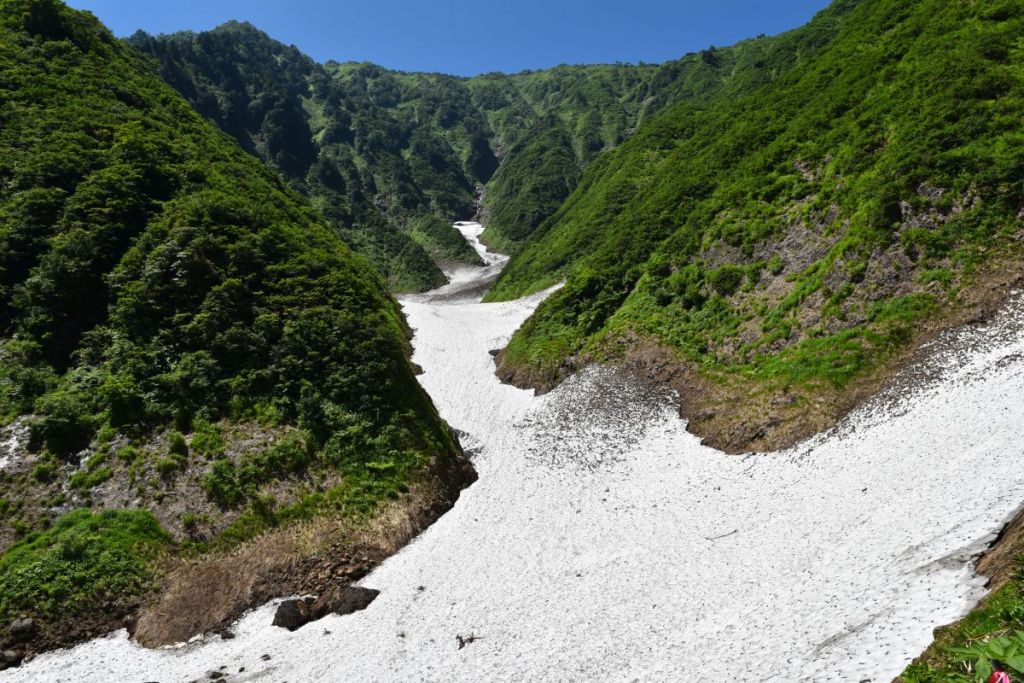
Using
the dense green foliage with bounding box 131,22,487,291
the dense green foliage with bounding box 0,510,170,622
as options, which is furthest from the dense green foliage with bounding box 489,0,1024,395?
the dense green foliage with bounding box 131,22,487,291

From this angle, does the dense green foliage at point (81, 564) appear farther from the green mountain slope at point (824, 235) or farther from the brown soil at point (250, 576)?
the green mountain slope at point (824, 235)

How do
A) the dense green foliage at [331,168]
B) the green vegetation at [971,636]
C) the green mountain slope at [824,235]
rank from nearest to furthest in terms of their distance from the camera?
the green vegetation at [971,636] < the green mountain slope at [824,235] < the dense green foliage at [331,168]

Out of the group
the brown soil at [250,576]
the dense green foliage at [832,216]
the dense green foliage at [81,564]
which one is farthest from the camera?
the dense green foliage at [832,216]

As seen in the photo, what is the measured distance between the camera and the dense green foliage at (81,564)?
19016 millimetres

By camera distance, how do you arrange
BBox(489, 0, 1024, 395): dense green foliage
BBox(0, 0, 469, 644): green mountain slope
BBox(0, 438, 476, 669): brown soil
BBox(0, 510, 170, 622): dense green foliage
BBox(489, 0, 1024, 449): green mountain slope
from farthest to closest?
BBox(489, 0, 1024, 395): dense green foliage < BBox(489, 0, 1024, 449): green mountain slope < BBox(0, 0, 469, 644): green mountain slope < BBox(0, 510, 170, 622): dense green foliage < BBox(0, 438, 476, 669): brown soil

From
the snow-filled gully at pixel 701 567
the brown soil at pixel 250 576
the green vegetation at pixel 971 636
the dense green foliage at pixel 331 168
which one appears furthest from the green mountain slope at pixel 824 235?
the dense green foliage at pixel 331 168

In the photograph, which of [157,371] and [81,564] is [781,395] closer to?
[81,564]

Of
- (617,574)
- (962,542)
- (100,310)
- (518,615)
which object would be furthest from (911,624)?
(100,310)

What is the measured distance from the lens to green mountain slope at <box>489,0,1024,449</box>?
23156 mm

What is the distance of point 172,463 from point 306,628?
9878 mm

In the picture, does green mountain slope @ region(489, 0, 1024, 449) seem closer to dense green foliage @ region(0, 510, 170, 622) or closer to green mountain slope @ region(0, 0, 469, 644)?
green mountain slope @ region(0, 0, 469, 644)

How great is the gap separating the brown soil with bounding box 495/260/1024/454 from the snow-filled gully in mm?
800

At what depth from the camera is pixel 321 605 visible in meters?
20.4

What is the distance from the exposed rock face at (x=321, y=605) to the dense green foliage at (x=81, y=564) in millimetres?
5248
